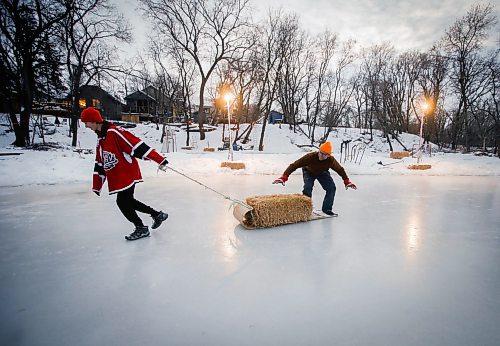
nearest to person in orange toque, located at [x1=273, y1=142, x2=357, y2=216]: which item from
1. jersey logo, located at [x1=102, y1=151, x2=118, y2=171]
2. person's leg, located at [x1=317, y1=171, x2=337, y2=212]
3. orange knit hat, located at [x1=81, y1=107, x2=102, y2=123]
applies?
person's leg, located at [x1=317, y1=171, x2=337, y2=212]

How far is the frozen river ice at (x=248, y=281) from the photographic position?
1673 mm

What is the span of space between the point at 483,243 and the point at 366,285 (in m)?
2.28

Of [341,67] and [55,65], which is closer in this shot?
[55,65]

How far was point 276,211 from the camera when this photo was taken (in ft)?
12.7

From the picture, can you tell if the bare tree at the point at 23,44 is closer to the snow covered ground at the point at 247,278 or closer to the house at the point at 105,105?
the snow covered ground at the point at 247,278

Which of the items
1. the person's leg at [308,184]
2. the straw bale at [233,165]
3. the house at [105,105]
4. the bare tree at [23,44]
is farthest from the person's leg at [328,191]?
the house at [105,105]

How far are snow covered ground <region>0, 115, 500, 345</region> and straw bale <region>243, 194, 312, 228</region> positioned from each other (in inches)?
6.3

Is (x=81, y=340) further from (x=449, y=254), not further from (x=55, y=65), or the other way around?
(x=55, y=65)

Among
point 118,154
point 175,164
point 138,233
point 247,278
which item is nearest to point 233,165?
point 175,164

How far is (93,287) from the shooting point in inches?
86.8

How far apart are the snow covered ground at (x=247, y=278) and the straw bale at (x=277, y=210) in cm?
16

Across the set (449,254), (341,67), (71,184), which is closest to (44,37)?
(71,184)

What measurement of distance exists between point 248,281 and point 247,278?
0.17 feet

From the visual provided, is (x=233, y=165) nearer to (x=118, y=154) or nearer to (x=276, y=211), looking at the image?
(x=276, y=211)
